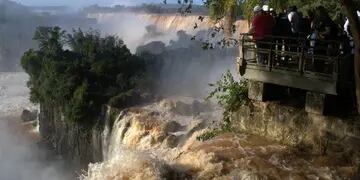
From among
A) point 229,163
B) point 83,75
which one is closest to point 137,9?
point 83,75

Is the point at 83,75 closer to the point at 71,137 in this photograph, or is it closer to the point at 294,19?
the point at 71,137

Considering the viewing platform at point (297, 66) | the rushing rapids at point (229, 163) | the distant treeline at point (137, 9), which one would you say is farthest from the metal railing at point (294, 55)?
the distant treeline at point (137, 9)

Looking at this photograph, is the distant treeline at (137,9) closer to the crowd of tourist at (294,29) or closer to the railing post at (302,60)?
the crowd of tourist at (294,29)

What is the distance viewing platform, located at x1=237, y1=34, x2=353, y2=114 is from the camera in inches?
447

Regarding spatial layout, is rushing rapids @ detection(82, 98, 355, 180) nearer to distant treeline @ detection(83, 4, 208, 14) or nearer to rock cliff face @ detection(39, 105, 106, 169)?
rock cliff face @ detection(39, 105, 106, 169)

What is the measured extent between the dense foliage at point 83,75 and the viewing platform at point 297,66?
12389 mm

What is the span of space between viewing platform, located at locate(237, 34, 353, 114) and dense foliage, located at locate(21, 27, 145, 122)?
40.6 ft

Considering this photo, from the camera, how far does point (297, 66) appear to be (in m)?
12.5

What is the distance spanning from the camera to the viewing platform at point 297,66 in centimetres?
1134

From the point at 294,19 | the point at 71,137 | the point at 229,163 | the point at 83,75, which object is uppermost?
the point at 294,19

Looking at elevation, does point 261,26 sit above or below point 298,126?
above

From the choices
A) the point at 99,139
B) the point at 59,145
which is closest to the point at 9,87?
the point at 59,145

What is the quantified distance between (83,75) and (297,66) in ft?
58.9

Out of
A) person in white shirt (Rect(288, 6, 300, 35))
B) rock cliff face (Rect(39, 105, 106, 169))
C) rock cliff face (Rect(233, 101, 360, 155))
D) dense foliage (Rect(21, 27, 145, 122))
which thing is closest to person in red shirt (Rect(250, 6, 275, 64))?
person in white shirt (Rect(288, 6, 300, 35))
